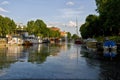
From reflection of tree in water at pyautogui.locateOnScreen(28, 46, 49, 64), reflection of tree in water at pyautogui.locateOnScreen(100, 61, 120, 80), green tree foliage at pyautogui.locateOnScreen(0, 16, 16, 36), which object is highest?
green tree foliage at pyautogui.locateOnScreen(0, 16, 16, 36)

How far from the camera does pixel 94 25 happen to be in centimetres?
10750

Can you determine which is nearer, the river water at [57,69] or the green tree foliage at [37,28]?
the river water at [57,69]

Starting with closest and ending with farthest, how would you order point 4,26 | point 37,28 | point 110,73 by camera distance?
1. point 110,73
2. point 4,26
3. point 37,28

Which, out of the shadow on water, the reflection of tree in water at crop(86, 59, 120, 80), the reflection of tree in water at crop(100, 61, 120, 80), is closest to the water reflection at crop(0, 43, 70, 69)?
the shadow on water

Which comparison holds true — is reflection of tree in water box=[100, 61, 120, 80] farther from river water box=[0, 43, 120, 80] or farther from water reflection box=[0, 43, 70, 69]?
water reflection box=[0, 43, 70, 69]

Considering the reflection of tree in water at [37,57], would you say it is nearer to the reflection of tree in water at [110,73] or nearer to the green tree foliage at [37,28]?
the reflection of tree in water at [110,73]

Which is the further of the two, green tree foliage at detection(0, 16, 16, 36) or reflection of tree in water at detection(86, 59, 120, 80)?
green tree foliage at detection(0, 16, 16, 36)

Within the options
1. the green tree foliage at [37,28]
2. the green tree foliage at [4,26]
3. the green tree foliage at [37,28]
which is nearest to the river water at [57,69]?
the green tree foliage at [4,26]

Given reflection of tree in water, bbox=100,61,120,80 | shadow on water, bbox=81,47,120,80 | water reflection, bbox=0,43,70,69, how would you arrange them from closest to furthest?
reflection of tree in water, bbox=100,61,120,80 < shadow on water, bbox=81,47,120,80 < water reflection, bbox=0,43,70,69

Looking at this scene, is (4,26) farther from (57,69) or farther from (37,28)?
(57,69)

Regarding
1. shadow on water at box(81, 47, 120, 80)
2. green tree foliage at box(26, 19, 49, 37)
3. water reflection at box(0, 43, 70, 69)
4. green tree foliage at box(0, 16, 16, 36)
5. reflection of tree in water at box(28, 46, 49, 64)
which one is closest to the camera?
shadow on water at box(81, 47, 120, 80)

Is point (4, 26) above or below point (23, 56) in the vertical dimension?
above

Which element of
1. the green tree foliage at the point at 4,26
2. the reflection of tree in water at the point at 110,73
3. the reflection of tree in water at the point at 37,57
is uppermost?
the green tree foliage at the point at 4,26

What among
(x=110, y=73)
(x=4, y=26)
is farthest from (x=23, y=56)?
(x=4, y=26)
